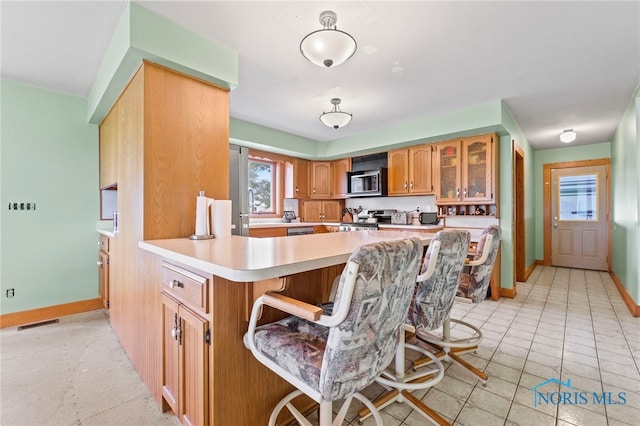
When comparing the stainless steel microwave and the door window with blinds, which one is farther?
the door window with blinds

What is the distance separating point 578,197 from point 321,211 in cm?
518

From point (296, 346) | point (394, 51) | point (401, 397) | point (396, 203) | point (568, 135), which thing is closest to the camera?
point (296, 346)

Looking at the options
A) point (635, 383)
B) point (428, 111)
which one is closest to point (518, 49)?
point (428, 111)

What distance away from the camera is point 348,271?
35.6 inches

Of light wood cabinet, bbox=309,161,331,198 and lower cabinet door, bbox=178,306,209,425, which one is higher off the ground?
light wood cabinet, bbox=309,161,331,198

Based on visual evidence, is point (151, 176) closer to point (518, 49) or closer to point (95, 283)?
point (95, 283)

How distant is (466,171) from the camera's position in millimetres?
3982

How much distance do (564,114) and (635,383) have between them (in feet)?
11.1

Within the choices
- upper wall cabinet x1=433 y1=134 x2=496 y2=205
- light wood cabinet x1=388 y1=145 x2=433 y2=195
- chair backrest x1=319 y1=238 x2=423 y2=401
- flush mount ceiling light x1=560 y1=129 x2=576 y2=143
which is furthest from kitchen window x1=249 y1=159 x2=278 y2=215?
flush mount ceiling light x1=560 y1=129 x2=576 y2=143

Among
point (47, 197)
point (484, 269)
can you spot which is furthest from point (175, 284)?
point (47, 197)

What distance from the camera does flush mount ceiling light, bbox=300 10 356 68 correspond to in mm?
1770

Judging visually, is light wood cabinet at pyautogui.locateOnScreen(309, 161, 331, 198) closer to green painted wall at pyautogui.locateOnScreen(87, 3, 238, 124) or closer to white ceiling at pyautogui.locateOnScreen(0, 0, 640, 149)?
white ceiling at pyautogui.locateOnScreen(0, 0, 640, 149)

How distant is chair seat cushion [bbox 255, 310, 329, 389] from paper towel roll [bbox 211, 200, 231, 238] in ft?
2.90

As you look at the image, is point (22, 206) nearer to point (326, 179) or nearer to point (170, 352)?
point (170, 352)
